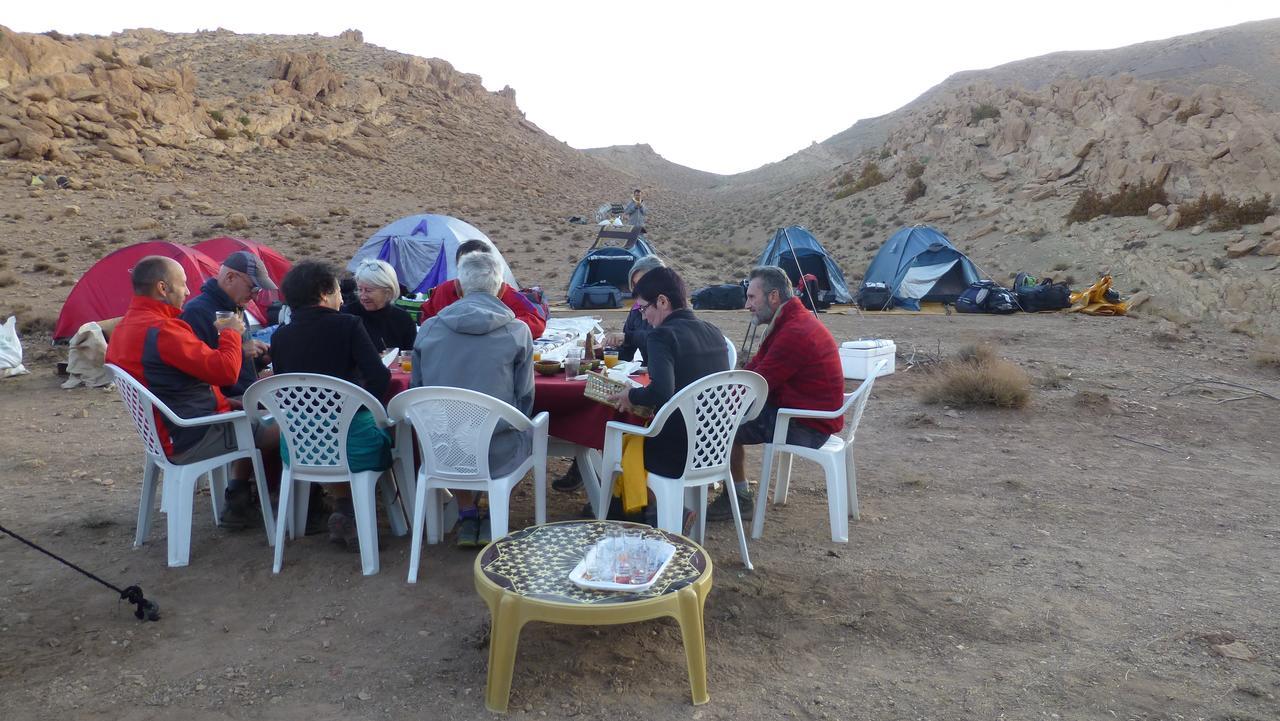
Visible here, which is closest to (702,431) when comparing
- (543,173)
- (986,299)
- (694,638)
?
(694,638)

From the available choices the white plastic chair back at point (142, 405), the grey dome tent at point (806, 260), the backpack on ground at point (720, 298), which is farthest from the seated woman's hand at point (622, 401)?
the grey dome tent at point (806, 260)

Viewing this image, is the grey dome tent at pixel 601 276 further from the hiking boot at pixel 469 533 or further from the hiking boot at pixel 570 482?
the hiking boot at pixel 469 533

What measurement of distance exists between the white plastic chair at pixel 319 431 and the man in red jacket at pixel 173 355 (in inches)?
11.2

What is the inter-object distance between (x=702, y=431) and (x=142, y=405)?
2.60 m

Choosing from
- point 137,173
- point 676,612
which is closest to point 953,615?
point 676,612

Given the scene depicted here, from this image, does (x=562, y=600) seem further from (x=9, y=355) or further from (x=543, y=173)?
(x=543, y=173)

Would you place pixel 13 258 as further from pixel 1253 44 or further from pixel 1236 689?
pixel 1253 44

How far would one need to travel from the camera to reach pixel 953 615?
11.6ft

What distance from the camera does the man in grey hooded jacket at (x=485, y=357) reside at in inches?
152

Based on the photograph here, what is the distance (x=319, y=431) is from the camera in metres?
3.85

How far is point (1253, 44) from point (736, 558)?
48509mm

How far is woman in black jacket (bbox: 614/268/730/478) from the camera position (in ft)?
12.7

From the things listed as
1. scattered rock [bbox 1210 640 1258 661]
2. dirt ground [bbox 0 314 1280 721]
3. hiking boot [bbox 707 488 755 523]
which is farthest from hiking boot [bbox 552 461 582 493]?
scattered rock [bbox 1210 640 1258 661]

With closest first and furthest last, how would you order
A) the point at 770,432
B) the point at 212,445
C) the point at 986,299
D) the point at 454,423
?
the point at 454,423 < the point at 212,445 < the point at 770,432 < the point at 986,299
